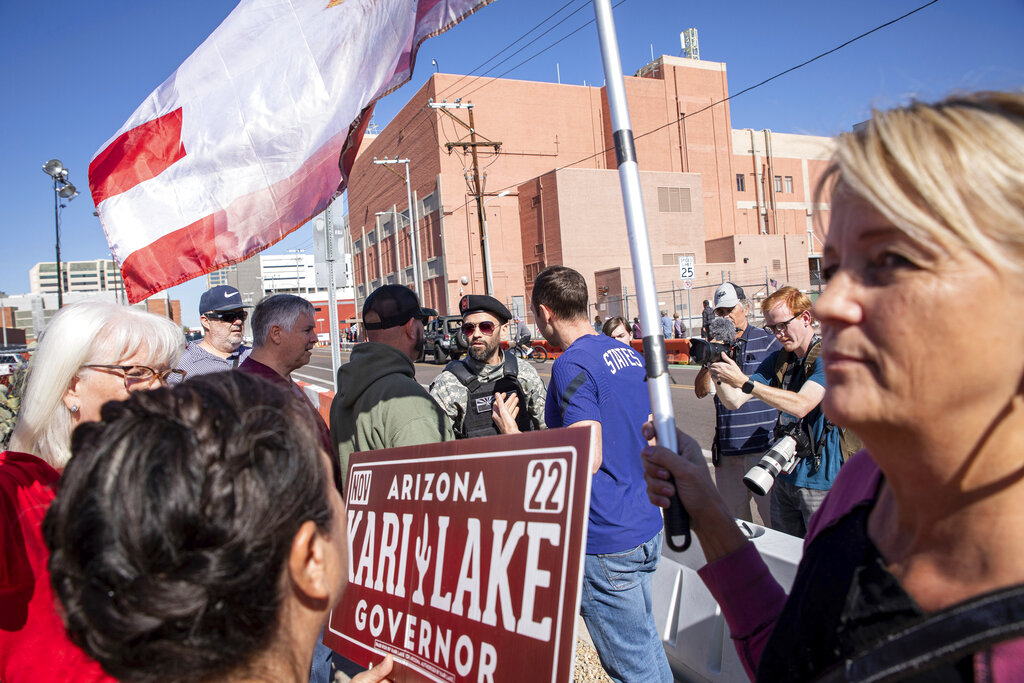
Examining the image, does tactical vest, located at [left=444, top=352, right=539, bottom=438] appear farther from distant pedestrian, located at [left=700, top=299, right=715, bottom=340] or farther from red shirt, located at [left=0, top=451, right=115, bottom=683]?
red shirt, located at [left=0, top=451, right=115, bottom=683]

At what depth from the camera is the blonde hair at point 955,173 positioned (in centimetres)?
89

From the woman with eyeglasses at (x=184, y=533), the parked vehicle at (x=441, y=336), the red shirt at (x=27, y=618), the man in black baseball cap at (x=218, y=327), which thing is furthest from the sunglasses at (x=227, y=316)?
the parked vehicle at (x=441, y=336)

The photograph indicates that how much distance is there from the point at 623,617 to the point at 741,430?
209 centimetres

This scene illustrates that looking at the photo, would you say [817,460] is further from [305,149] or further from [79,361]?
[79,361]

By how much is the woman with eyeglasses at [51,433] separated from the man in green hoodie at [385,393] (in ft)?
2.81

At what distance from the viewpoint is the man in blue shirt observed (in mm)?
2570

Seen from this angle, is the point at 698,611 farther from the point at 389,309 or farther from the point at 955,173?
the point at 955,173

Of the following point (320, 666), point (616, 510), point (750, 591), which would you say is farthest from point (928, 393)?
point (320, 666)

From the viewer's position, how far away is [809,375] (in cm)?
356

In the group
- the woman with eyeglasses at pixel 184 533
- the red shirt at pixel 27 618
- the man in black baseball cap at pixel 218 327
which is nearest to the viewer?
the woman with eyeglasses at pixel 184 533

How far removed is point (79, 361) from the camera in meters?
2.20

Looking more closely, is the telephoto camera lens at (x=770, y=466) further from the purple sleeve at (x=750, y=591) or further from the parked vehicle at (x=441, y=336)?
the parked vehicle at (x=441, y=336)

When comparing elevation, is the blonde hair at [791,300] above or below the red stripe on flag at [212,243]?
below

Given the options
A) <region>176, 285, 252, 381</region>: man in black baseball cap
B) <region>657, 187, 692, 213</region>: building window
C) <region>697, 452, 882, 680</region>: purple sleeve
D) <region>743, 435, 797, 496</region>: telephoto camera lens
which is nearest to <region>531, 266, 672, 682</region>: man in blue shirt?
<region>743, 435, 797, 496</region>: telephoto camera lens
